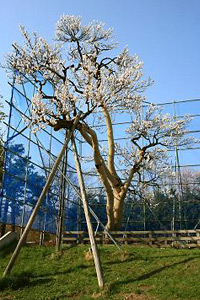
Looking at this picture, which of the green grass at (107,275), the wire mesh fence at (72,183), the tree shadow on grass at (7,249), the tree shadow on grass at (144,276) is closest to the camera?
the green grass at (107,275)

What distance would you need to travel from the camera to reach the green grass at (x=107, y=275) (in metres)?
4.97

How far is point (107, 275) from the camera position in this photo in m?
5.82

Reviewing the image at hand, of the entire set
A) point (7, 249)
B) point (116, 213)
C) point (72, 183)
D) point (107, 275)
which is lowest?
point (107, 275)

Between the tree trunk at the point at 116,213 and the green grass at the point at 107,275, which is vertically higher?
the tree trunk at the point at 116,213

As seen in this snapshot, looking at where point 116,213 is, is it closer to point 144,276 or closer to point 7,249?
point 7,249

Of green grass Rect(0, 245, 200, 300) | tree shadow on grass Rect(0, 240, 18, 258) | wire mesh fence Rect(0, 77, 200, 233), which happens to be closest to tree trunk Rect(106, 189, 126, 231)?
wire mesh fence Rect(0, 77, 200, 233)

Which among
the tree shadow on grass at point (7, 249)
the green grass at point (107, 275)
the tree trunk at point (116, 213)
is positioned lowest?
the green grass at point (107, 275)

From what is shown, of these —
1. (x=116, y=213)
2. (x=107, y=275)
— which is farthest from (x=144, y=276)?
(x=116, y=213)

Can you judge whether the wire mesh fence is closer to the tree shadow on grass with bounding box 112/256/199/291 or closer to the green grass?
the green grass

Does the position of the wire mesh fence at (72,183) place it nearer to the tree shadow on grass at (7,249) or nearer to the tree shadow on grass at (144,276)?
the tree shadow on grass at (7,249)

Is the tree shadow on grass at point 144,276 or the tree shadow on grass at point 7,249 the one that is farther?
the tree shadow on grass at point 7,249

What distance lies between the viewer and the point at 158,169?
12.8 meters

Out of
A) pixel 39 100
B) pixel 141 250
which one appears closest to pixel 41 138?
pixel 39 100

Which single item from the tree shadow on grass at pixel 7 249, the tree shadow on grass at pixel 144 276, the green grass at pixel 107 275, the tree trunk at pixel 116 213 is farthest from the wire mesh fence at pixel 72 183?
the tree shadow on grass at pixel 144 276
